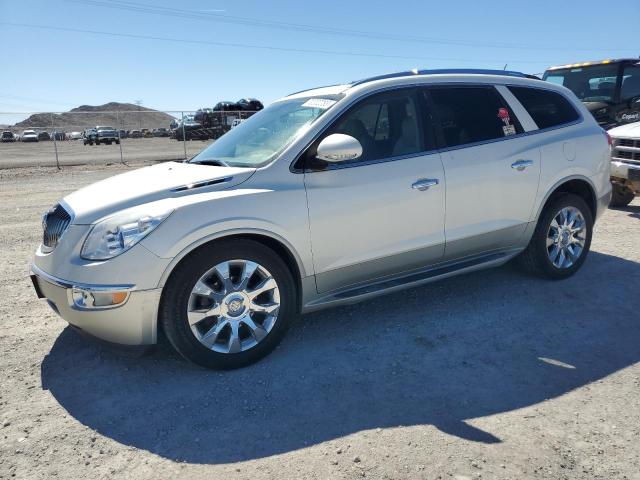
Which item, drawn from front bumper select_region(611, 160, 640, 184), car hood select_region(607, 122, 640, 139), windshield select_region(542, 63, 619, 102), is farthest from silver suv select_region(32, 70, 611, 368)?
windshield select_region(542, 63, 619, 102)

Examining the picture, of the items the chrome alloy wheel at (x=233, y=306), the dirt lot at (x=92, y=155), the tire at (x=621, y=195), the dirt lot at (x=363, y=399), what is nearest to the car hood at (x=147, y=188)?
the chrome alloy wheel at (x=233, y=306)

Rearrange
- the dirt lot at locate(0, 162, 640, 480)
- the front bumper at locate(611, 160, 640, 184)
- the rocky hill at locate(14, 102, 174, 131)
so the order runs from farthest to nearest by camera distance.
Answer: the rocky hill at locate(14, 102, 174, 131) → the front bumper at locate(611, 160, 640, 184) → the dirt lot at locate(0, 162, 640, 480)

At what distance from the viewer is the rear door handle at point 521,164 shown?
4230mm

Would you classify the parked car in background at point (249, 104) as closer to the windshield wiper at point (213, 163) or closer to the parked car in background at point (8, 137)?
the parked car in background at point (8, 137)

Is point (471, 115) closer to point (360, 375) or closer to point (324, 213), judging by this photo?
point (324, 213)

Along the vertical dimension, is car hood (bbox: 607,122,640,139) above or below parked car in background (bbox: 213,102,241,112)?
below

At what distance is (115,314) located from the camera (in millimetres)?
2982

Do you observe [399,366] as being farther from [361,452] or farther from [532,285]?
[532,285]

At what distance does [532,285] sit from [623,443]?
2.28m

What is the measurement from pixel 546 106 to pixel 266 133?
2.63 m

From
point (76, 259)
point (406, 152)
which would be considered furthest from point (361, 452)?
point (406, 152)

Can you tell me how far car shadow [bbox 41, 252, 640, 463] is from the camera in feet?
8.86

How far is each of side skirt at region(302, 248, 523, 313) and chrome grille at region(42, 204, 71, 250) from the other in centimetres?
167

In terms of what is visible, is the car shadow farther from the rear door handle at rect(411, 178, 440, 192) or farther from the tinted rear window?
the tinted rear window
